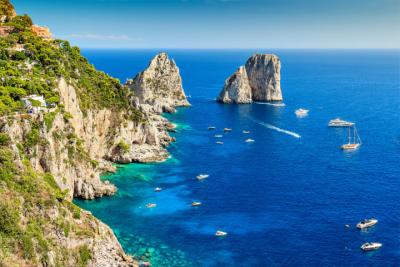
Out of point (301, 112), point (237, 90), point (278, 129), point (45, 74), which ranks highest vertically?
point (45, 74)

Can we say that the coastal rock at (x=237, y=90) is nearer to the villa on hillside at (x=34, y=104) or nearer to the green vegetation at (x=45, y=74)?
the green vegetation at (x=45, y=74)

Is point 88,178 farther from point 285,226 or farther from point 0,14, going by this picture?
point 0,14

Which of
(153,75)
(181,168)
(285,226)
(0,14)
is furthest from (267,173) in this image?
(153,75)

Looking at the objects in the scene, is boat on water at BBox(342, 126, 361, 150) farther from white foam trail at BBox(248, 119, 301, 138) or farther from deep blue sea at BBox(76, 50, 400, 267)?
white foam trail at BBox(248, 119, 301, 138)

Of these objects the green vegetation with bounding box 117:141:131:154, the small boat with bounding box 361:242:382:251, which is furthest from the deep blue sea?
the green vegetation with bounding box 117:141:131:154

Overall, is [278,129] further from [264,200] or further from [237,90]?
[264,200]

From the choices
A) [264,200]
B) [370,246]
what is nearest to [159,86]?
[264,200]

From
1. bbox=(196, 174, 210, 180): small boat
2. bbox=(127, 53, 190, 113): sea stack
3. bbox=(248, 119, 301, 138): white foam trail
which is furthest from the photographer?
bbox=(127, 53, 190, 113): sea stack
